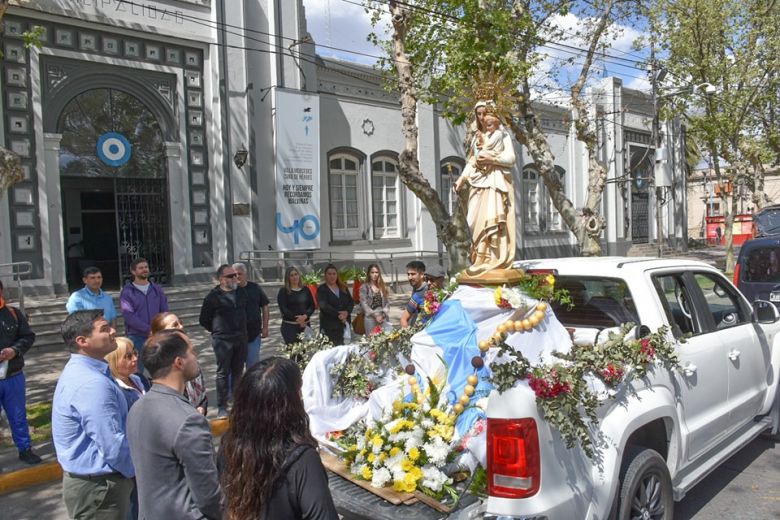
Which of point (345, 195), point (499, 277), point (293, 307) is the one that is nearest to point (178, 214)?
point (345, 195)

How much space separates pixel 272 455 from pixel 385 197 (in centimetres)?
1669

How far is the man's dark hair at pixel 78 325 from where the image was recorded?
3451mm

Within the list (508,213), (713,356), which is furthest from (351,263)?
(713,356)

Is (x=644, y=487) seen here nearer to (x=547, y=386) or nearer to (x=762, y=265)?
(x=547, y=386)

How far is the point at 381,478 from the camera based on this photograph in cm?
346

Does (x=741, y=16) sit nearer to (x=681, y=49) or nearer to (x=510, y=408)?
(x=681, y=49)

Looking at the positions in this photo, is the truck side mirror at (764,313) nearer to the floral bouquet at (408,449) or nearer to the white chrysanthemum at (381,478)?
the floral bouquet at (408,449)

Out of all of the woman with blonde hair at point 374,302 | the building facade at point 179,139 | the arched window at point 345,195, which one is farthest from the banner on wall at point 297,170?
the woman with blonde hair at point 374,302

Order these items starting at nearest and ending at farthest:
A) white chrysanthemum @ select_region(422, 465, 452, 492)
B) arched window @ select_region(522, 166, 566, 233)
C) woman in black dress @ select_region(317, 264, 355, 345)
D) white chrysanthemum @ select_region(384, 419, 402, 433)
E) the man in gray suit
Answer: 1. the man in gray suit
2. white chrysanthemum @ select_region(422, 465, 452, 492)
3. white chrysanthemum @ select_region(384, 419, 402, 433)
4. woman in black dress @ select_region(317, 264, 355, 345)
5. arched window @ select_region(522, 166, 566, 233)

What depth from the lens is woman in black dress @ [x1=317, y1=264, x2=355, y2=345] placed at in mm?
8008

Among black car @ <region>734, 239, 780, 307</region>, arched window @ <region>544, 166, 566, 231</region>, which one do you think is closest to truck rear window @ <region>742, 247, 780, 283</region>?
black car @ <region>734, 239, 780, 307</region>

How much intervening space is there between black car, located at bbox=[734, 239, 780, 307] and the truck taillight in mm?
8412

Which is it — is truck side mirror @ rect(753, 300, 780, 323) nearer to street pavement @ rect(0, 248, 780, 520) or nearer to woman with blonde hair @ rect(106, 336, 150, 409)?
street pavement @ rect(0, 248, 780, 520)

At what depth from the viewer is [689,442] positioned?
13.7 feet
